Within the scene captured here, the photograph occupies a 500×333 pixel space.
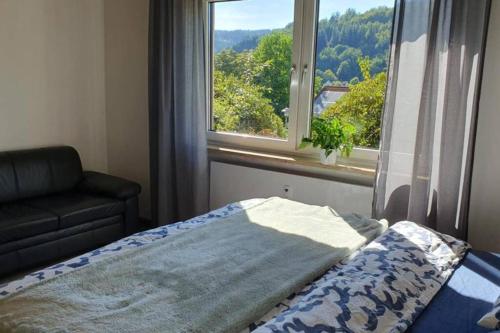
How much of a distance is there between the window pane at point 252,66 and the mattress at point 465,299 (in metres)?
1.84

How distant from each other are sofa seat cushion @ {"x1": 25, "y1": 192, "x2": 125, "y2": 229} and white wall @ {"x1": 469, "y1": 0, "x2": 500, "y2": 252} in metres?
2.53

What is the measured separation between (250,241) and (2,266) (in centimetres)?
182

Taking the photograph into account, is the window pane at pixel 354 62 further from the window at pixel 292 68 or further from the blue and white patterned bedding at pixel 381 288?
the blue and white patterned bedding at pixel 381 288

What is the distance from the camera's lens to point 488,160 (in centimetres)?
242

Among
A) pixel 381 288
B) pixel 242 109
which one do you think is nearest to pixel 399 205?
pixel 381 288

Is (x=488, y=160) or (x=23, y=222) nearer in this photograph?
(x=488, y=160)

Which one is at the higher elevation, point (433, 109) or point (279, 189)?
point (433, 109)

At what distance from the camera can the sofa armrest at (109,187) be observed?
338cm

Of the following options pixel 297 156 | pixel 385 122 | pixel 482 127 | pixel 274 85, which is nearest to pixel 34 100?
pixel 274 85

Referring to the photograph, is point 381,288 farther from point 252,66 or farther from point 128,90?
point 128,90

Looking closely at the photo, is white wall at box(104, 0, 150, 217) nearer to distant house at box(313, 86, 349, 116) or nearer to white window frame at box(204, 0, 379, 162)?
white window frame at box(204, 0, 379, 162)

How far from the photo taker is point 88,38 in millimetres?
3902

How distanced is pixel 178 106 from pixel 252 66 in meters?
0.69

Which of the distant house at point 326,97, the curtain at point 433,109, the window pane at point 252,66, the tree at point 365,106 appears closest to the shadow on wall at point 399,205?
the curtain at point 433,109
